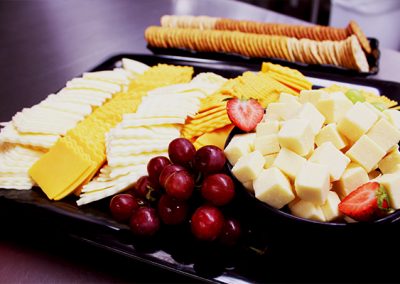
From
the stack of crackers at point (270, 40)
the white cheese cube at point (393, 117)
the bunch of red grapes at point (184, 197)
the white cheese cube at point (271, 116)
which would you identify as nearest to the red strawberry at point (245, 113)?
the white cheese cube at point (271, 116)

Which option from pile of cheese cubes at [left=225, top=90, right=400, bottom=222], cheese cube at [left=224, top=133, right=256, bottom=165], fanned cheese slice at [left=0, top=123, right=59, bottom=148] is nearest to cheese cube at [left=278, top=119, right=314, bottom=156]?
pile of cheese cubes at [left=225, top=90, right=400, bottom=222]

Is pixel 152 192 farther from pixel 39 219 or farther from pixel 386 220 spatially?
pixel 386 220

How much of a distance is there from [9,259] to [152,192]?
0.47m

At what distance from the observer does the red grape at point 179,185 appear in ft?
3.09

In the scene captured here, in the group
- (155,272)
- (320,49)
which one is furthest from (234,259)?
(320,49)

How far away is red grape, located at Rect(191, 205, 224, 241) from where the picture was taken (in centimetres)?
94

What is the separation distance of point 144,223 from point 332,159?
0.48 metres

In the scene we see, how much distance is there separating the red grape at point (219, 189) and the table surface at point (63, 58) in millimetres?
213

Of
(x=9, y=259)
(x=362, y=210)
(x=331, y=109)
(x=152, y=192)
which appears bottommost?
(x=9, y=259)

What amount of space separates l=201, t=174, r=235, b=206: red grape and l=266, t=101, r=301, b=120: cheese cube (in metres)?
0.26

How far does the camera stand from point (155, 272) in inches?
40.9

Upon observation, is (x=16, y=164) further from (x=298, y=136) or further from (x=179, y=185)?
(x=298, y=136)

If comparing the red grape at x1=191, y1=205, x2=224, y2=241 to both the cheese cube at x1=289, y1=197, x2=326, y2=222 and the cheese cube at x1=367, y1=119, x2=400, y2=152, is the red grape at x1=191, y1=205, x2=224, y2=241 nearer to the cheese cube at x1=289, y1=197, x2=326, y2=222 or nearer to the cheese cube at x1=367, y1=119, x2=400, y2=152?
the cheese cube at x1=289, y1=197, x2=326, y2=222

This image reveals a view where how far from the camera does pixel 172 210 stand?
98 centimetres
